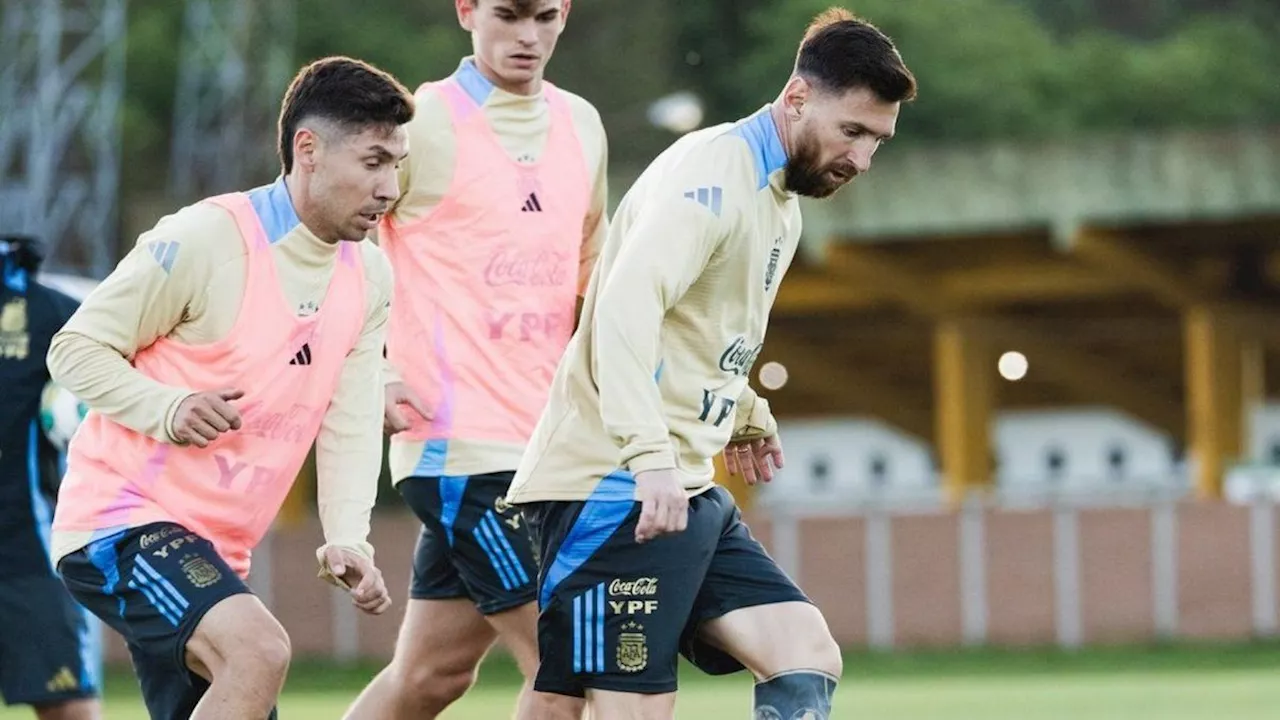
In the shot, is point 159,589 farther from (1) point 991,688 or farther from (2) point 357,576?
(1) point 991,688

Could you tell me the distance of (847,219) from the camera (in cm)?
2598

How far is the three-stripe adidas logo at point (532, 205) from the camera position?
7.42 meters

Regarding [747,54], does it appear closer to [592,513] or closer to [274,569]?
[274,569]

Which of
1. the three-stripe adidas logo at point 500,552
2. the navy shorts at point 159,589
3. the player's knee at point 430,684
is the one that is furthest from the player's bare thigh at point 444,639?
the navy shorts at point 159,589

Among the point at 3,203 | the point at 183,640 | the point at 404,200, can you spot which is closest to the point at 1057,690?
the point at 404,200

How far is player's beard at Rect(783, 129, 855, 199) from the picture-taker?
6012mm

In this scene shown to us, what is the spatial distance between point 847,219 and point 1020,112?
24971mm

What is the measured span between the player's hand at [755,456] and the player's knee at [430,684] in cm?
113

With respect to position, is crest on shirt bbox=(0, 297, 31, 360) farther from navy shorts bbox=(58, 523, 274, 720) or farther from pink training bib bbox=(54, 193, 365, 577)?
navy shorts bbox=(58, 523, 274, 720)

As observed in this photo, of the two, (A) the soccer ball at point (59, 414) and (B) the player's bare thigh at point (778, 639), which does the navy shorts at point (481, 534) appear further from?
(A) the soccer ball at point (59, 414)

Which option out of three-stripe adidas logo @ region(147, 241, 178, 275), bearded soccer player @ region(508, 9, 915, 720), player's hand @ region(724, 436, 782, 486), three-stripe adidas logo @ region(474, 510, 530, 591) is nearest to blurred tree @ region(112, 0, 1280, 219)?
A: three-stripe adidas logo @ region(474, 510, 530, 591)

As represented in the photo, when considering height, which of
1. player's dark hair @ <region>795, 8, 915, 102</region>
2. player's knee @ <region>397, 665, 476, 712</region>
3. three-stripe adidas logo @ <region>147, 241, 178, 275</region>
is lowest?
player's knee @ <region>397, 665, 476, 712</region>

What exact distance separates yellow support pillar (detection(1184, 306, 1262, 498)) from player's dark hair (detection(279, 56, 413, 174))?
22.4 metres

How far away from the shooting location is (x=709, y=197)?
5863mm
